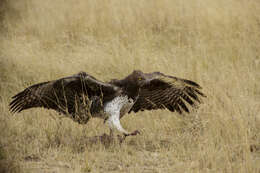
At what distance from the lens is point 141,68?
7418 mm

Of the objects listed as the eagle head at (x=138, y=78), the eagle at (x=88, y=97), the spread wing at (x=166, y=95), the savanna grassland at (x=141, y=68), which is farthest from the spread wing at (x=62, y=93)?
the spread wing at (x=166, y=95)

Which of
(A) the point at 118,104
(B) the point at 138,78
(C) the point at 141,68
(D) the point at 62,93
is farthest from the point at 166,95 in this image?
(C) the point at 141,68

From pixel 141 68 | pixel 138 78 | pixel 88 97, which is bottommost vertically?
pixel 88 97

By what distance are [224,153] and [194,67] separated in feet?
8.83

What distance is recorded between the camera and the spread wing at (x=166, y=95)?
559cm

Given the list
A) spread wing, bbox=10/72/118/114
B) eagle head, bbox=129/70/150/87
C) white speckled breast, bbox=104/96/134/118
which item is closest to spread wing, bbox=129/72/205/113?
eagle head, bbox=129/70/150/87

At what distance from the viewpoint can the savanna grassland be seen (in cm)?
480

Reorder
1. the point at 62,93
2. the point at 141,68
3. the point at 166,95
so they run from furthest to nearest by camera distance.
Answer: the point at 141,68 < the point at 166,95 < the point at 62,93

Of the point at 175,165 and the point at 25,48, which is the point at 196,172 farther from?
the point at 25,48

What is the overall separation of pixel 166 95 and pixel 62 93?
A: 138 centimetres

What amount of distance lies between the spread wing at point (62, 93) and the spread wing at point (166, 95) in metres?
0.63

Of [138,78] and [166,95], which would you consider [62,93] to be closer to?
[138,78]

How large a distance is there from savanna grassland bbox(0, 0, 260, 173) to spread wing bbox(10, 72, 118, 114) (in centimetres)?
38

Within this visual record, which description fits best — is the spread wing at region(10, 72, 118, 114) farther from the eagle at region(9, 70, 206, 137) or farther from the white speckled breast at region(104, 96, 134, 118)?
the white speckled breast at region(104, 96, 134, 118)
